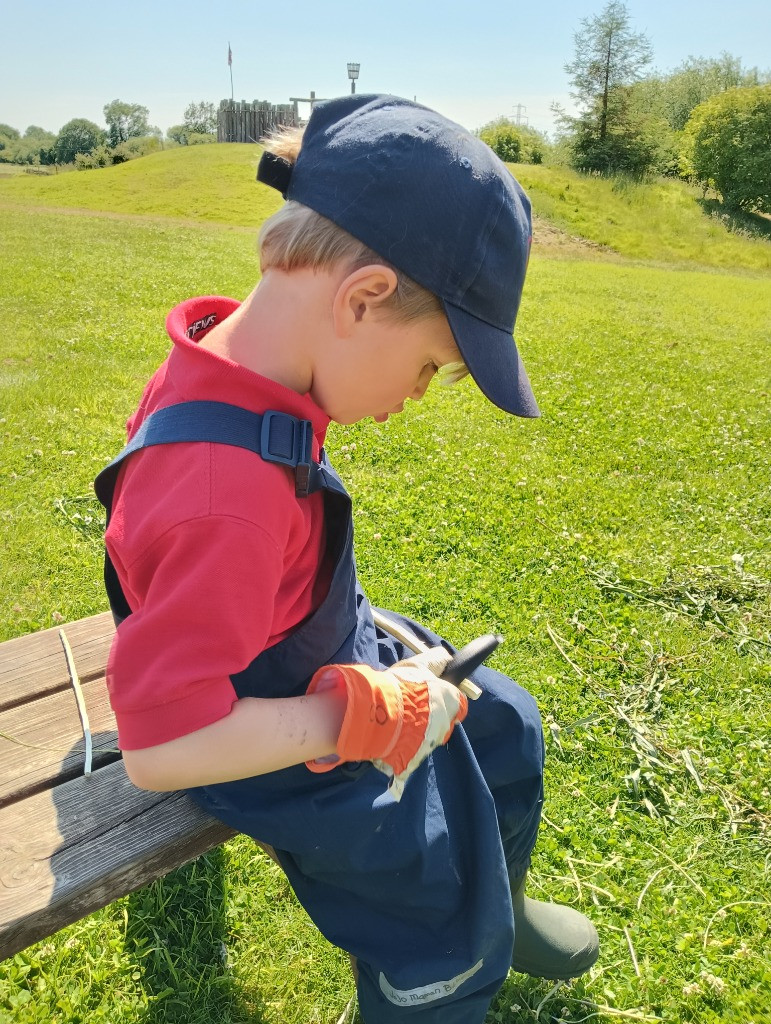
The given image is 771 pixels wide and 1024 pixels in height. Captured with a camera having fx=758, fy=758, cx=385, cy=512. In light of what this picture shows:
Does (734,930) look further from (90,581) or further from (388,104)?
(90,581)

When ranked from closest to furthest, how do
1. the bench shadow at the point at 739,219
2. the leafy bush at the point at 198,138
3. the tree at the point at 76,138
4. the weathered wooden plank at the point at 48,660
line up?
the weathered wooden plank at the point at 48,660 < the bench shadow at the point at 739,219 < the leafy bush at the point at 198,138 < the tree at the point at 76,138

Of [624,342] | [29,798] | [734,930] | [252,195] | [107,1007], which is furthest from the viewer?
[252,195]

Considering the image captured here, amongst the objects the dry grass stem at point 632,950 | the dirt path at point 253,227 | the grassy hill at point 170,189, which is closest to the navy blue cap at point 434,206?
the dry grass stem at point 632,950

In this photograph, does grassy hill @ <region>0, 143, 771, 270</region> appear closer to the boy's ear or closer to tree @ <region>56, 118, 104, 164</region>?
the boy's ear

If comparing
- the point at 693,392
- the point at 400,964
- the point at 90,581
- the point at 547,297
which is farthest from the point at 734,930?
the point at 547,297

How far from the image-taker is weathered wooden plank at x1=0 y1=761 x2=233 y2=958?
154 cm

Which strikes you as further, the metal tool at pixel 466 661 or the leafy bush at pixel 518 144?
the leafy bush at pixel 518 144

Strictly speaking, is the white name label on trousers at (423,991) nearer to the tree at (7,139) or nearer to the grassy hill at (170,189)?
the grassy hill at (170,189)

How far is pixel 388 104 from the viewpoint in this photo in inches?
58.4

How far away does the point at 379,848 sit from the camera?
1556mm

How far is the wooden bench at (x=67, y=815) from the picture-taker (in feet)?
5.15

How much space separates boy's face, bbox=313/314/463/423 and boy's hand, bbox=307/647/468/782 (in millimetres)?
504

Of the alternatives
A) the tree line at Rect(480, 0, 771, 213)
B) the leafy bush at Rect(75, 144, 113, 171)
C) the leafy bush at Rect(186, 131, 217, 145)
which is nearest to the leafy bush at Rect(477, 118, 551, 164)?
the tree line at Rect(480, 0, 771, 213)

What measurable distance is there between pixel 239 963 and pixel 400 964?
96cm
